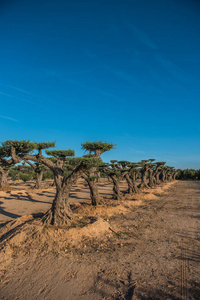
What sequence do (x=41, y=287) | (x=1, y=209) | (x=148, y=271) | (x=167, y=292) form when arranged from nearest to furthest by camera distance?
(x=167, y=292), (x=41, y=287), (x=148, y=271), (x=1, y=209)

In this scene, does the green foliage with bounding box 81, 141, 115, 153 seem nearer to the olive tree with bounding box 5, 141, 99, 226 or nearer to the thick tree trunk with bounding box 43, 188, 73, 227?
the olive tree with bounding box 5, 141, 99, 226

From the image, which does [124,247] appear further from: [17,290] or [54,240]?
[17,290]

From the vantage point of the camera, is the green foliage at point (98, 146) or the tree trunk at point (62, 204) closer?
the tree trunk at point (62, 204)

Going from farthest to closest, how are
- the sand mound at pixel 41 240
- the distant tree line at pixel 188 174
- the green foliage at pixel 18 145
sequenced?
the distant tree line at pixel 188 174
the green foliage at pixel 18 145
the sand mound at pixel 41 240

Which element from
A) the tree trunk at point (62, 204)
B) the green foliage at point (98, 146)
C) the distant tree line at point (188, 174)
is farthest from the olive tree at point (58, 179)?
the distant tree line at point (188, 174)

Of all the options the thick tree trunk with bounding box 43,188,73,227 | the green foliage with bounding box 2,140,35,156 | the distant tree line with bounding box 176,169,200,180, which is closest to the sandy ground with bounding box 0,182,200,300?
the thick tree trunk with bounding box 43,188,73,227

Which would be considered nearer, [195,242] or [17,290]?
[17,290]

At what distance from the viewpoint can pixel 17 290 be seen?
15.9 ft

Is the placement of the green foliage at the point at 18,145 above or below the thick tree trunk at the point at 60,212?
above

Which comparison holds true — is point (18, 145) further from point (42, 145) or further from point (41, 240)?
point (41, 240)

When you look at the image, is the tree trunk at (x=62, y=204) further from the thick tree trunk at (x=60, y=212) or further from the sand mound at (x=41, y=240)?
the sand mound at (x=41, y=240)

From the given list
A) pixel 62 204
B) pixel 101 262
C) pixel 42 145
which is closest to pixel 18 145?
pixel 42 145

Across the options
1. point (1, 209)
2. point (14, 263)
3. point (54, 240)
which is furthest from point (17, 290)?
point (1, 209)

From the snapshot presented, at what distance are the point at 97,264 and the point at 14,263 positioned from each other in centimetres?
317
